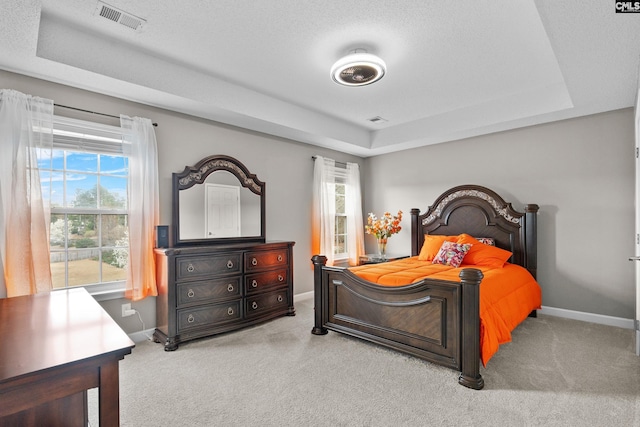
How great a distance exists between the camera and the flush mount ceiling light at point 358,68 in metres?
2.67

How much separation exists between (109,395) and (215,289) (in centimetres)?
231

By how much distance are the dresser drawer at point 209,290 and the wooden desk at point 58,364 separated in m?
1.59

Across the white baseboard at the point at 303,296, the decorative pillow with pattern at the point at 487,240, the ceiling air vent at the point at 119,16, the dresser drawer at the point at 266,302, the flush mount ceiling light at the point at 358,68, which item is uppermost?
the ceiling air vent at the point at 119,16

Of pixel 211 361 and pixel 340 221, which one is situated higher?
pixel 340 221

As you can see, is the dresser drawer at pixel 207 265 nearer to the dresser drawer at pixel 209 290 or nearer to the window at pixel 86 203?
the dresser drawer at pixel 209 290

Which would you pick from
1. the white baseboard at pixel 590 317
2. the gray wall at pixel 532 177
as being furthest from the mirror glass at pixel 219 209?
the white baseboard at pixel 590 317

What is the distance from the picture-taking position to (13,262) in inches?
100

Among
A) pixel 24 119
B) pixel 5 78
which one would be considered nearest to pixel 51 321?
pixel 24 119

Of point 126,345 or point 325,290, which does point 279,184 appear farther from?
point 126,345

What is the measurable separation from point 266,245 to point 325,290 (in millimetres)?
848

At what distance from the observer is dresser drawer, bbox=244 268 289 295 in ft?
12.0

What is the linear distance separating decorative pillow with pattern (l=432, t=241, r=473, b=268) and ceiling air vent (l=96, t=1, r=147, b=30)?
3605 millimetres

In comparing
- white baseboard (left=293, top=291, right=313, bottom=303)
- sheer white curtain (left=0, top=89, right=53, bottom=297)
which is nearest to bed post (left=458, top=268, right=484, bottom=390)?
white baseboard (left=293, top=291, right=313, bottom=303)

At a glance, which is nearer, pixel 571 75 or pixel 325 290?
pixel 571 75
